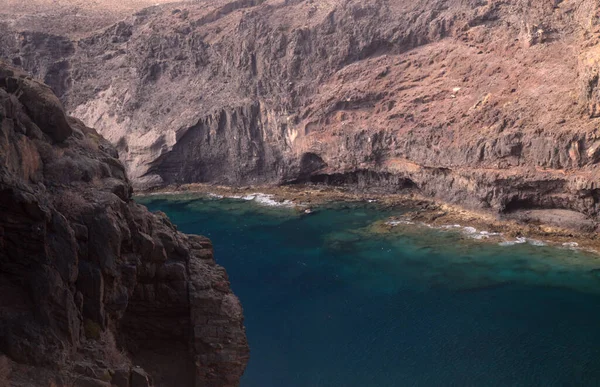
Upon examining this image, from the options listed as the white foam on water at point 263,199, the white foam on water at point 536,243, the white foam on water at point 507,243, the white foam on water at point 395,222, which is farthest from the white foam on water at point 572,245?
the white foam on water at point 263,199

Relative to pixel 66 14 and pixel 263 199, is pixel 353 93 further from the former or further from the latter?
pixel 66 14

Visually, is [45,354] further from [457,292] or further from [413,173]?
[413,173]

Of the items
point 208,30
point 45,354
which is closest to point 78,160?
point 45,354

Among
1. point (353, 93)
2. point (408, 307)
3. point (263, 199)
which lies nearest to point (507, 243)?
point (408, 307)

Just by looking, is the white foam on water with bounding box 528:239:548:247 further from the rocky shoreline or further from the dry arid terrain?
the dry arid terrain

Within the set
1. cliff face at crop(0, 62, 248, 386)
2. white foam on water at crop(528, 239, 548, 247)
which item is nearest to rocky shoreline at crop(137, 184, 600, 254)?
white foam on water at crop(528, 239, 548, 247)
